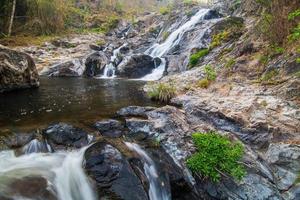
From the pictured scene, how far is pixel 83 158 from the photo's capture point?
5.71 metres

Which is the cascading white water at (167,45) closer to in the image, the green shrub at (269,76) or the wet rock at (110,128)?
the green shrub at (269,76)

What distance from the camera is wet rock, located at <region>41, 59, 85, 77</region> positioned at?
1995 cm

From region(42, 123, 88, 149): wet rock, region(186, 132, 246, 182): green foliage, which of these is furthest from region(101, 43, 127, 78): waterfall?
region(186, 132, 246, 182): green foliage

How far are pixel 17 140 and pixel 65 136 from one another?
92 cm

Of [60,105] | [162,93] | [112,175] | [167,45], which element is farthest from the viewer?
[167,45]

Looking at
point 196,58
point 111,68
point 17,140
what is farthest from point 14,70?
point 111,68

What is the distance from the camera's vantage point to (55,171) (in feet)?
17.7

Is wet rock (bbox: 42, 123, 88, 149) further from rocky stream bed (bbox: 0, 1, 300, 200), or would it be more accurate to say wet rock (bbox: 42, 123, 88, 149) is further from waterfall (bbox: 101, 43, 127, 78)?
waterfall (bbox: 101, 43, 127, 78)

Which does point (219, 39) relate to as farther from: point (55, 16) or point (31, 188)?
point (55, 16)

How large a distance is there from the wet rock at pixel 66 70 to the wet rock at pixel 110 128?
1333 cm

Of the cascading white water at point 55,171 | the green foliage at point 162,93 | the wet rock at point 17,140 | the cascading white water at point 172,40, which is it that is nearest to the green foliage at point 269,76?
the green foliage at point 162,93

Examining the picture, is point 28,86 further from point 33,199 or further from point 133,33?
point 133,33

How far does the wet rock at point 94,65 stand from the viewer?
21.0 meters

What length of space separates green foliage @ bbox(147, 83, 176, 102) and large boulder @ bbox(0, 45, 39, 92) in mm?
5404
